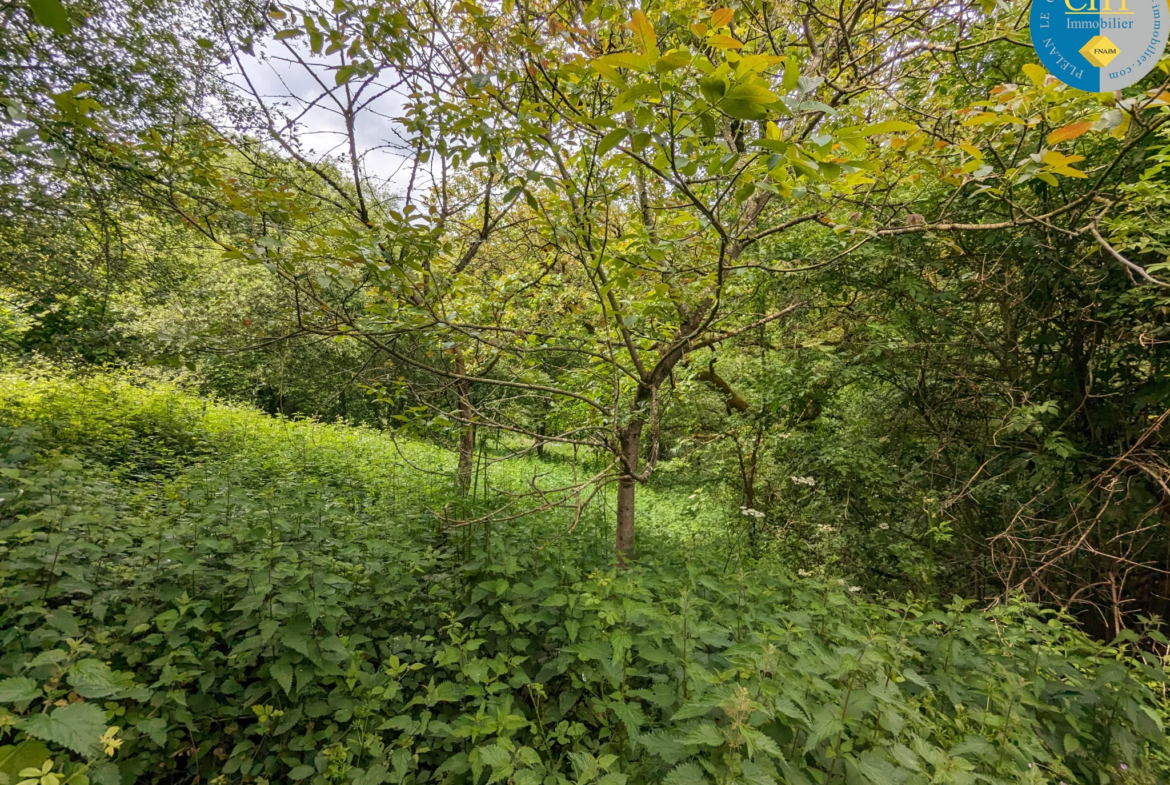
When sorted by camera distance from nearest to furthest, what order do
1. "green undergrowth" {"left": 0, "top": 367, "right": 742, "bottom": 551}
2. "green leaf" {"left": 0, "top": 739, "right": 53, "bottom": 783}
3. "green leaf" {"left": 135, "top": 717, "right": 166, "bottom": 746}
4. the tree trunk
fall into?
"green leaf" {"left": 0, "top": 739, "right": 53, "bottom": 783} < "green leaf" {"left": 135, "top": 717, "right": 166, "bottom": 746} < the tree trunk < "green undergrowth" {"left": 0, "top": 367, "right": 742, "bottom": 551}

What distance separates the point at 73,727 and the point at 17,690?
0.21m

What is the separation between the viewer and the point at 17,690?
48.8 inches

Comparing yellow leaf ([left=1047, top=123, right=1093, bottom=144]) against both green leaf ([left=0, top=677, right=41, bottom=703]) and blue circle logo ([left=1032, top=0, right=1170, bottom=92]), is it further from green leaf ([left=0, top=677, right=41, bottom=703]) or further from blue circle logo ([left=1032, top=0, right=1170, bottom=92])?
green leaf ([left=0, top=677, right=41, bottom=703])

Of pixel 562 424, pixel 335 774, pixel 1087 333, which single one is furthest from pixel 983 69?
pixel 335 774

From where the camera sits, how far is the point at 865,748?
4.76 ft

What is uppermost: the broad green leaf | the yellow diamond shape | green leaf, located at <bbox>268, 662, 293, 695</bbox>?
the yellow diamond shape

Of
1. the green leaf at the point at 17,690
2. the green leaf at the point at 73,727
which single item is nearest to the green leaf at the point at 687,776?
the green leaf at the point at 73,727

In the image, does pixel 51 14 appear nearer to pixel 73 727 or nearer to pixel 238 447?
pixel 73 727

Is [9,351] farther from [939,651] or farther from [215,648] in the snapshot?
[939,651]

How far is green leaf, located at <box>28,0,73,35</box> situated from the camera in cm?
89

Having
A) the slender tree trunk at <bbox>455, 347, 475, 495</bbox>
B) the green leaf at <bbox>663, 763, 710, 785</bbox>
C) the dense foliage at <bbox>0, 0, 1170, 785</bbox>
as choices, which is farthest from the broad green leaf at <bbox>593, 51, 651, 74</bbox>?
the slender tree trunk at <bbox>455, 347, 475, 495</bbox>

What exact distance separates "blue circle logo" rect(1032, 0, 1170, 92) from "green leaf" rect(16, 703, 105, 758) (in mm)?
4108

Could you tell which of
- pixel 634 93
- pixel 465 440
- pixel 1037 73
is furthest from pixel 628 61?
pixel 465 440

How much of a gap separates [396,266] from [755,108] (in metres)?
1.47
